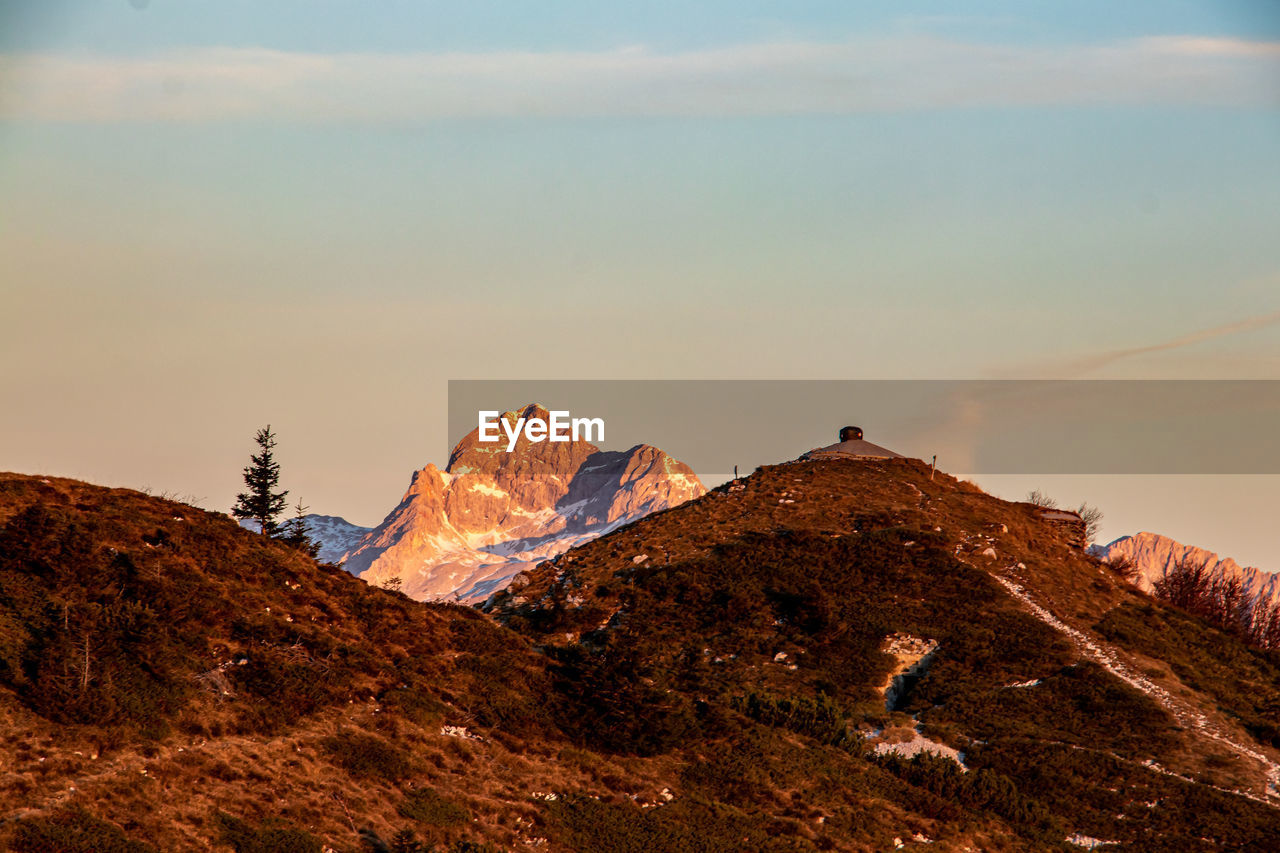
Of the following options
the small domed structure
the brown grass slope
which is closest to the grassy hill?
the brown grass slope

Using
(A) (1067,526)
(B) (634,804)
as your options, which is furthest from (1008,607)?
(B) (634,804)

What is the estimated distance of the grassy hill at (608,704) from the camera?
41344 mm

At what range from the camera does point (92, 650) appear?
4519 centimetres

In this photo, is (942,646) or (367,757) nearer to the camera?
(367,757)

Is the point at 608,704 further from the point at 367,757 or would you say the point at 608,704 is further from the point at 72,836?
the point at 72,836

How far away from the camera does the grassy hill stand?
4134 cm

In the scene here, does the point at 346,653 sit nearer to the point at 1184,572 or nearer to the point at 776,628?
the point at 776,628

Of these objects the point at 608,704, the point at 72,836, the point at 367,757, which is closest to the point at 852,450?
the point at 608,704

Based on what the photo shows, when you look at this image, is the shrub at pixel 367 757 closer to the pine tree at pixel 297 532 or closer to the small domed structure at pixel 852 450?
the pine tree at pixel 297 532

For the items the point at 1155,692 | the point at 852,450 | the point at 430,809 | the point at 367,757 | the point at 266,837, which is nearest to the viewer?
the point at 266,837

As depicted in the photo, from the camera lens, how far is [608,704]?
5606 cm

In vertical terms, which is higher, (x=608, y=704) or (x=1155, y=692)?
(x=1155, y=692)

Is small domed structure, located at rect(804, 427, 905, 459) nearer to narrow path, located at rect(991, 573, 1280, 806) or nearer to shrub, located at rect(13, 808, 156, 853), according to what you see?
narrow path, located at rect(991, 573, 1280, 806)

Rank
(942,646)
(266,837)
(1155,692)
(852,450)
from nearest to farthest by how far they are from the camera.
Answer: (266,837) → (1155,692) → (942,646) → (852,450)
